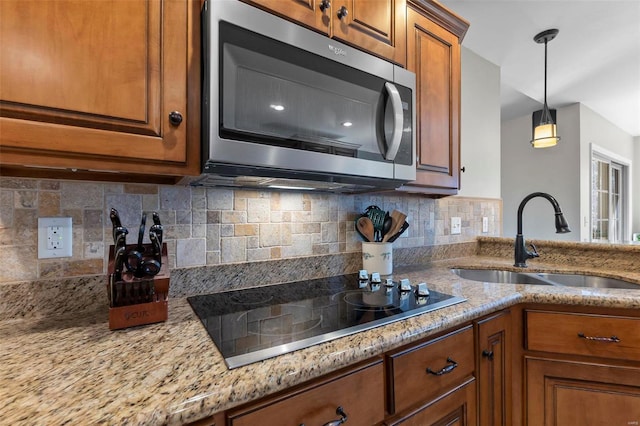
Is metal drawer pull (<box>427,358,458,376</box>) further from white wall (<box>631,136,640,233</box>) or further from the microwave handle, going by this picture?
white wall (<box>631,136,640,233</box>)

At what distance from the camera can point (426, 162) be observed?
1.41 meters

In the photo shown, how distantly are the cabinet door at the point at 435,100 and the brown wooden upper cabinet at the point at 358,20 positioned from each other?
0.09m

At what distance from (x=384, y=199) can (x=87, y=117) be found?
1309 mm

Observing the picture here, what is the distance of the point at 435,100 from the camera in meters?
1.44

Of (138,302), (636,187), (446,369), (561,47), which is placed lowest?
(446,369)

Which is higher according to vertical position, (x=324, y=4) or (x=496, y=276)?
(x=324, y=4)

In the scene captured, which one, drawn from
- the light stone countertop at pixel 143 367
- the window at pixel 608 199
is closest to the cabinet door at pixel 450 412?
the light stone countertop at pixel 143 367

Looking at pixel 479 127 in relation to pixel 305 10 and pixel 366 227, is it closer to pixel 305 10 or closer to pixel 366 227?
pixel 366 227

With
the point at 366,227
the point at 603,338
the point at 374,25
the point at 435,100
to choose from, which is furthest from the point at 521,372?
the point at 374,25

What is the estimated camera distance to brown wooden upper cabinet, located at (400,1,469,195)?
1.38m

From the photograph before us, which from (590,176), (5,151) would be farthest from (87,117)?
(590,176)

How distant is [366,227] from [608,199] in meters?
5.19

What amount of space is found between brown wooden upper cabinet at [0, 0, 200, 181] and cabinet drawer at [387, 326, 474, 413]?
2.54ft

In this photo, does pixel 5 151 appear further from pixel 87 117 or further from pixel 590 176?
pixel 590 176
